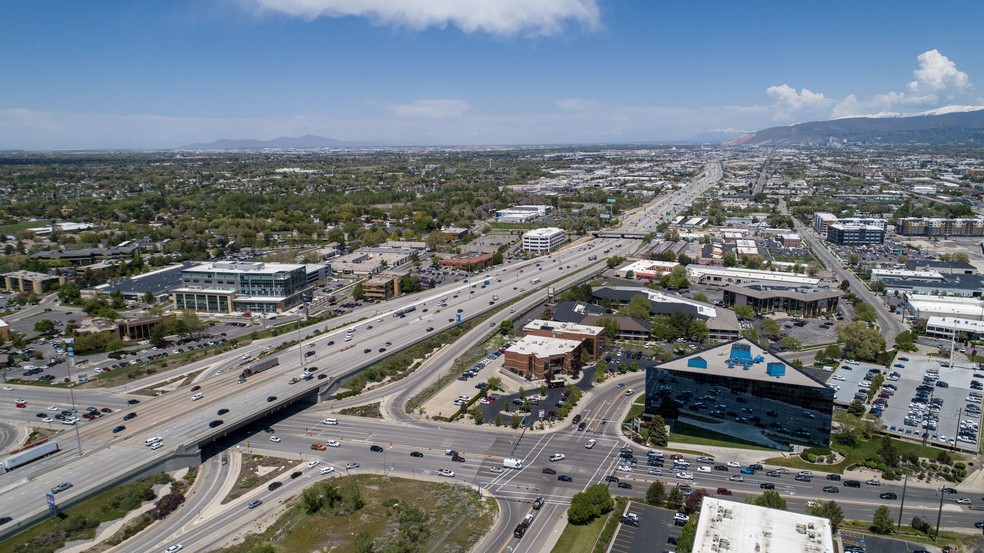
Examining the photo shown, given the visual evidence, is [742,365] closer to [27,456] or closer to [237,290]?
[27,456]

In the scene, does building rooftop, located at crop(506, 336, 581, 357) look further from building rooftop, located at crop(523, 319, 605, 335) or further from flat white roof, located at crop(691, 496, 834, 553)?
flat white roof, located at crop(691, 496, 834, 553)

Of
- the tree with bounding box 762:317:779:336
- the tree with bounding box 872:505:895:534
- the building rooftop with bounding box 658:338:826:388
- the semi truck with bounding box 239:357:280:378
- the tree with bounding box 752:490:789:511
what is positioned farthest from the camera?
the tree with bounding box 762:317:779:336

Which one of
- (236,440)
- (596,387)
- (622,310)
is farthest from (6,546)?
(622,310)

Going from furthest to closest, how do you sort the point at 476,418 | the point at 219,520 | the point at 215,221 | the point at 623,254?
the point at 215,221 → the point at 623,254 → the point at 476,418 → the point at 219,520

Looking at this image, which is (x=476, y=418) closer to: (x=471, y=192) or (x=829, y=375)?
(x=829, y=375)

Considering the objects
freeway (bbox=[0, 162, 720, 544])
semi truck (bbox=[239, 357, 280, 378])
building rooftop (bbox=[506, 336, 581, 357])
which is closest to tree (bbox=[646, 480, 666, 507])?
freeway (bbox=[0, 162, 720, 544])
